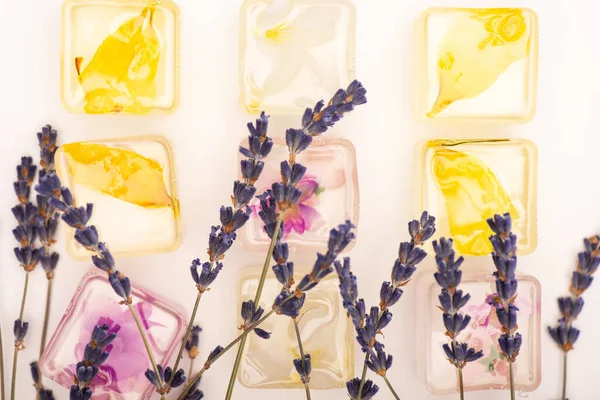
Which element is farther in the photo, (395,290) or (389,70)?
(389,70)

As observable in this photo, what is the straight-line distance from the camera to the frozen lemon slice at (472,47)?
0.89 m

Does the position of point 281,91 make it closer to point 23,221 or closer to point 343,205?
point 343,205

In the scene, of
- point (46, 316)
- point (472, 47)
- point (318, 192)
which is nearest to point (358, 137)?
point (318, 192)

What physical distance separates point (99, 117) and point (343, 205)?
44 centimetres

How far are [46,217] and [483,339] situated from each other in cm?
76

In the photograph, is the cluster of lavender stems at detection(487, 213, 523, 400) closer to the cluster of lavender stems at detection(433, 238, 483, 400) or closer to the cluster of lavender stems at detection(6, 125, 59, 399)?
the cluster of lavender stems at detection(433, 238, 483, 400)

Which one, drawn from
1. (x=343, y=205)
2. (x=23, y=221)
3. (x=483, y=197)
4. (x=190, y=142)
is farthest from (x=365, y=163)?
(x=23, y=221)

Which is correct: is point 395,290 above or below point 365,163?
below

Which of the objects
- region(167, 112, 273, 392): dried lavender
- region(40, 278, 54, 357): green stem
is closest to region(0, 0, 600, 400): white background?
region(40, 278, 54, 357): green stem

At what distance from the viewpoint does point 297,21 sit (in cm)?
88

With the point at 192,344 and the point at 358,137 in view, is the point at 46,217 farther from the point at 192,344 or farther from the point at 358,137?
the point at 358,137

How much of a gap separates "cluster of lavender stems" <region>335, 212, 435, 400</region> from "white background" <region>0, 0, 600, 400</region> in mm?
236

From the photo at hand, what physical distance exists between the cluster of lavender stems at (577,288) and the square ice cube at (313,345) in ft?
1.10

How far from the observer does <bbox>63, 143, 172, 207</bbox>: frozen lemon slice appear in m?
0.86
